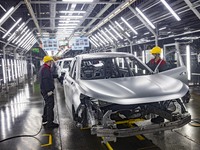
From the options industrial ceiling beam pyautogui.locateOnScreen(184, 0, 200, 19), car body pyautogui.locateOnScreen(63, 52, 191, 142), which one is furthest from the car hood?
industrial ceiling beam pyautogui.locateOnScreen(184, 0, 200, 19)

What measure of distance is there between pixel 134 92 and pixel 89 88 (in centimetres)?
75

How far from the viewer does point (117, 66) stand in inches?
207

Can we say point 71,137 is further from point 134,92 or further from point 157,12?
point 157,12

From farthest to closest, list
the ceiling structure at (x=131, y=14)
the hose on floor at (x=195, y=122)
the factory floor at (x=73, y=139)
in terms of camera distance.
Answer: the ceiling structure at (x=131, y=14)
the hose on floor at (x=195, y=122)
the factory floor at (x=73, y=139)

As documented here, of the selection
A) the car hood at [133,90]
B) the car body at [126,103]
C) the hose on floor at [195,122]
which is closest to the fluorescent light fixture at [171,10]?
the hose on floor at [195,122]

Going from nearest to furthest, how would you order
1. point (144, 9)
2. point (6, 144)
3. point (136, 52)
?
point (6, 144) < point (144, 9) < point (136, 52)

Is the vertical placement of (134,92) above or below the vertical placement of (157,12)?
below

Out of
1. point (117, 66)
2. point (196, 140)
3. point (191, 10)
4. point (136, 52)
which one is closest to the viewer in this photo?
point (196, 140)

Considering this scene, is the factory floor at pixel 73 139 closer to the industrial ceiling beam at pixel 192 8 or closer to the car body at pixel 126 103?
the car body at pixel 126 103

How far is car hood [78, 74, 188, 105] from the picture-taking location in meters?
3.32

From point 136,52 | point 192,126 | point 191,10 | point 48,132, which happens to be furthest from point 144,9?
point 48,132

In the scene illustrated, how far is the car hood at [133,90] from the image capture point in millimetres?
3316

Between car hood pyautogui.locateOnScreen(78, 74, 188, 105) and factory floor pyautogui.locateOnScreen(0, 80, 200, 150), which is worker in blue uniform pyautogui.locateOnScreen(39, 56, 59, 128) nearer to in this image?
factory floor pyautogui.locateOnScreen(0, 80, 200, 150)

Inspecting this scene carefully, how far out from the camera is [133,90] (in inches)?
139
